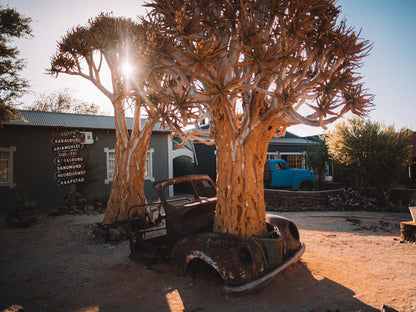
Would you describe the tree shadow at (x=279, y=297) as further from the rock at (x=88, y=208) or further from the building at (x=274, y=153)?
the building at (x=274, y=153)

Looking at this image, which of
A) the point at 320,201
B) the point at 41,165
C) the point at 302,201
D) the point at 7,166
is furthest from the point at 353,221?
the point at 7,166

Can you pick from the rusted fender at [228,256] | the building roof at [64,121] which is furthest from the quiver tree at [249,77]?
the building roof at [64,121]

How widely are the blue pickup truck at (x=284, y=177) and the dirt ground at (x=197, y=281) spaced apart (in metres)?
7.90

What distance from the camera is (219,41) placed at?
189 inches

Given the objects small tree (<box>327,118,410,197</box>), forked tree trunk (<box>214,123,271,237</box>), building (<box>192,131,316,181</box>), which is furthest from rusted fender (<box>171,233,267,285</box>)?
building (<box>192,131,316,181</box>)

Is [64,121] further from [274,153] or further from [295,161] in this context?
[295,161]

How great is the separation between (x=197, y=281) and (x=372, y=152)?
9950 millimetres

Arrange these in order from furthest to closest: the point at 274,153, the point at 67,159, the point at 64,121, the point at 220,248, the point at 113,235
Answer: the point at 274,153 < the point at 64,121 < the point at 67,159 < the point at 113,235 < the point at 220,248

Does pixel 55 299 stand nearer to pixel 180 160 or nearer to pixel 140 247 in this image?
pixel 140 247

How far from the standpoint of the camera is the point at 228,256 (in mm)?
3260

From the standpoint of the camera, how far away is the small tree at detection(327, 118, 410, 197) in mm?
10297

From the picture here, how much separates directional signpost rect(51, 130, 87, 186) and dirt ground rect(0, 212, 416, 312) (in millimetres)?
5516

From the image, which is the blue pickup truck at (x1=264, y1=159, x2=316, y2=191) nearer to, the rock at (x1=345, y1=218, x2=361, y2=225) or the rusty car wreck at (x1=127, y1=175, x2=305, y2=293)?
the rock at (x1=345, y1=218, x2=361, y2=225)

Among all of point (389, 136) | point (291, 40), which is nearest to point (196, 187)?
point (291, 40)
